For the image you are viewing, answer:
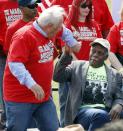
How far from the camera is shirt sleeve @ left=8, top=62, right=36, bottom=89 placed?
453cm

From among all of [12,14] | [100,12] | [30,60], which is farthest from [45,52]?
[100,12]

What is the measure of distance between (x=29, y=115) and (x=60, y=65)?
661mm

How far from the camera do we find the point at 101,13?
21.0ft

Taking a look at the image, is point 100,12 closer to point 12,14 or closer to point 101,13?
point 101,13

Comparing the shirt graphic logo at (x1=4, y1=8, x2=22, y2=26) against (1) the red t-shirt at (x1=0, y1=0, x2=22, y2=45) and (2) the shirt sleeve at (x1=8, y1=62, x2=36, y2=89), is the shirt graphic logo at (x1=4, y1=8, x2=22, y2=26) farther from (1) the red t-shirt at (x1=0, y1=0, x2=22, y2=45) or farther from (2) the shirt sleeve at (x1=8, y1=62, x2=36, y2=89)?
(2) the shirt sleeve at (x1=8, y1=62, x2=36, y2=89)

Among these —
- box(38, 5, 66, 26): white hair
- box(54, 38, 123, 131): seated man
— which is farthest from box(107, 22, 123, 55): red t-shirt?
box(38, 5, 66, 26): white hair

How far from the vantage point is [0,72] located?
6133mm

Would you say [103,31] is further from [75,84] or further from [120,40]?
[75,84]

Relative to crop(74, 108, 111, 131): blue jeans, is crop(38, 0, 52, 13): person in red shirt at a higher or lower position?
higher

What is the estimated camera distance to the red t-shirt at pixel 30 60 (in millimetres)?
4605

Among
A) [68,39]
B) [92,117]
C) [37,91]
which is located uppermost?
[68,39]

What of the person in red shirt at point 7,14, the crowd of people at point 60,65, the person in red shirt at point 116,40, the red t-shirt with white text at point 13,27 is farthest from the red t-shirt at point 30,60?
the person in red shirt at point 116,40

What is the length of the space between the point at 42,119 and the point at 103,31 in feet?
6.48

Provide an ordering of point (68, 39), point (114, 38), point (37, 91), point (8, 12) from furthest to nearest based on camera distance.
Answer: point (114, 38)
point (8, 12)
point (68, 39)
point (37, 91)
